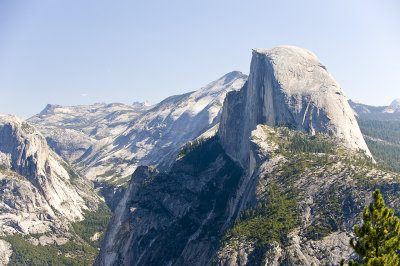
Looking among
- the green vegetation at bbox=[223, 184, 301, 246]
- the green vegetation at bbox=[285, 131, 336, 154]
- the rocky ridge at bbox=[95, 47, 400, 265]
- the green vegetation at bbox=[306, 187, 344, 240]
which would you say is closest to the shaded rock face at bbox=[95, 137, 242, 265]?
the rocky ridge at bbox=[95, 47, 400, 265]

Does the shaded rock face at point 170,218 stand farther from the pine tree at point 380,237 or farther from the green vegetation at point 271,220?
the pine tree at point 380,237

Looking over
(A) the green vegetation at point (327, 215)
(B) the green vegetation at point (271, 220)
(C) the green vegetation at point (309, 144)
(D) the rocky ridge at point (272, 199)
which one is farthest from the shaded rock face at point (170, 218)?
(A) the green vegetation at point (327, 215)

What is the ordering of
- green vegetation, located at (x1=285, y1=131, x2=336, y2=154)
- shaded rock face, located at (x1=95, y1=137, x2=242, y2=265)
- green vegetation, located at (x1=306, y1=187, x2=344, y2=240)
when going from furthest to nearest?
1. shaded rock face, located at (x1=95, y1=137, x2=242, y2=265)
2. green vegetation, located at (x1=285, y1=131, x2=336, y2=154)
3. green vegetation, located at (x1=306, y1=187, x2=344, y2=240)

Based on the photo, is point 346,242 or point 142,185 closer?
point 346,242

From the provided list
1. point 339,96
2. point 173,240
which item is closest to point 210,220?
point 173,240

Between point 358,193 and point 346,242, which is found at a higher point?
point 358,193

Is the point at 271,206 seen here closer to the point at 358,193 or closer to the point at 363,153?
the point at 358,193

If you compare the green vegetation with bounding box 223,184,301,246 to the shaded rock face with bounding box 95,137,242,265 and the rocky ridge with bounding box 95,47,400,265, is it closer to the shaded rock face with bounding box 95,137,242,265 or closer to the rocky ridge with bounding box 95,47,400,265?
the rocky ridge with bounding box 95,47,400,265
